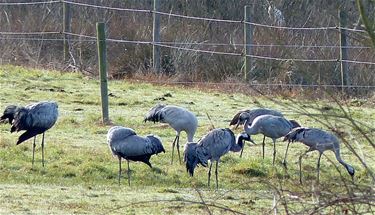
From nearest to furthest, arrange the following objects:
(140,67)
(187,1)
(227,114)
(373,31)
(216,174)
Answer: (373,31) < (216,174) < (227,114) < (140,67) < (187,1)

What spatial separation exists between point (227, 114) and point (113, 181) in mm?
5455

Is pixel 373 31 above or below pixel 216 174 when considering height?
above

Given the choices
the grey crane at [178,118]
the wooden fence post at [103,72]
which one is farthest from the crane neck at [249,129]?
the wooden fence post at [103,72]

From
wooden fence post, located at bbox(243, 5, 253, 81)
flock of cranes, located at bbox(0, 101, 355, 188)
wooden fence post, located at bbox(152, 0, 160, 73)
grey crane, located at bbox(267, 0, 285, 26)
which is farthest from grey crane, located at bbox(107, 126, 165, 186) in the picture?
grey crane, located at bbox(267, 0, 285, 26)

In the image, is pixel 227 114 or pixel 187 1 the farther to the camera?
pixel 187 1

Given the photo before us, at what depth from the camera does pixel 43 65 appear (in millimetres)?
23094

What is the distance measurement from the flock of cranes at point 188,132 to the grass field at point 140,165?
28 centimetres

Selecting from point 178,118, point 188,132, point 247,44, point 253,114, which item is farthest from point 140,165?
point 247,44

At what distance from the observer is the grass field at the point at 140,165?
305 inches

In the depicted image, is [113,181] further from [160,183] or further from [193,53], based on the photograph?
[193,53]

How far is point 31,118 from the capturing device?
1395 centimetres

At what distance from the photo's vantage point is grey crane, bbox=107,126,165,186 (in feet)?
42.1

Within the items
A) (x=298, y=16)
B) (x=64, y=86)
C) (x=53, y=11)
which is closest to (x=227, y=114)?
(x=64, y=86)

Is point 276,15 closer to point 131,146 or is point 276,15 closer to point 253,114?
point 253,114
